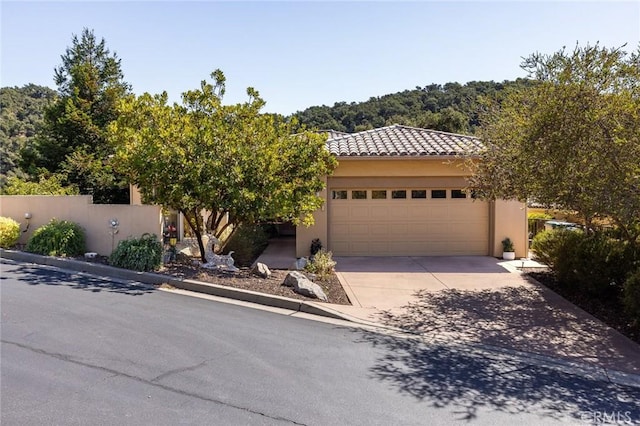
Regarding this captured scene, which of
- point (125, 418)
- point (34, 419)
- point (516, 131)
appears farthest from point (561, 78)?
point (34, 419)

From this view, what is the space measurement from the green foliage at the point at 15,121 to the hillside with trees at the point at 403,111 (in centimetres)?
2132

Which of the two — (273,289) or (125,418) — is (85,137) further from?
(125,418)

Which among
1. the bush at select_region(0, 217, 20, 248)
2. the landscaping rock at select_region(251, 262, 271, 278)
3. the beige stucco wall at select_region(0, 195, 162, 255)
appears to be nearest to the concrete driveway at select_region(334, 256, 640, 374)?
the landscaping rock at select_region(251, 262, 271, 278)

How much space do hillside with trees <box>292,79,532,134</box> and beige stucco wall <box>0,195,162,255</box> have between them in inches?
960

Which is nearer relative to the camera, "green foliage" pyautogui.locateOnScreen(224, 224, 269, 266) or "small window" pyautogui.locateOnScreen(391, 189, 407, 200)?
"green foliage" pyautogui.locateOnScreen(224, 224, 269, 266)

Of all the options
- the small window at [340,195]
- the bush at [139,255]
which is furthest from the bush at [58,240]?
the small window at [340,195]

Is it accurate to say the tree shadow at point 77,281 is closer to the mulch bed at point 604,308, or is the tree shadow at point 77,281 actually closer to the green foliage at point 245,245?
the green foliage at point 245,245

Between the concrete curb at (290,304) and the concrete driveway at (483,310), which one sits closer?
the concrete curb at (290,304)

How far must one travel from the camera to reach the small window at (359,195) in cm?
1389

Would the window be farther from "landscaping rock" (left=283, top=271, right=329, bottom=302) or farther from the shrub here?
"landscaping rock" (left=283, top=271, right=329, bottom=302)

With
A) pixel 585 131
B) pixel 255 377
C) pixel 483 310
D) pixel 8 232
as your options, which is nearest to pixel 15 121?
pixel 8 232

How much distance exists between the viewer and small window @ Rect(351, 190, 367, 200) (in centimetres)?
1389

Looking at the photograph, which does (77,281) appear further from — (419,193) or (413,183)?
(419,193)

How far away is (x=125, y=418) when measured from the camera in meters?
3.96
